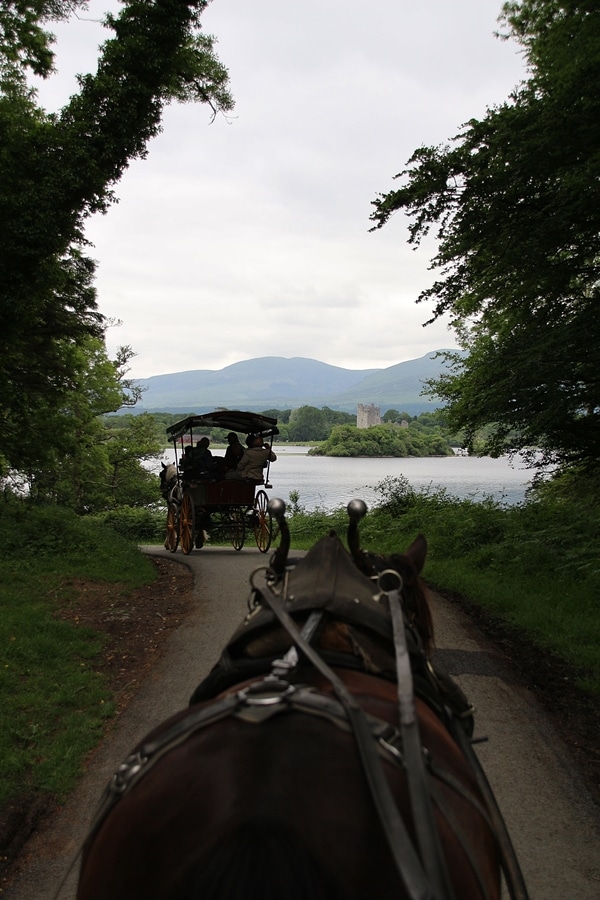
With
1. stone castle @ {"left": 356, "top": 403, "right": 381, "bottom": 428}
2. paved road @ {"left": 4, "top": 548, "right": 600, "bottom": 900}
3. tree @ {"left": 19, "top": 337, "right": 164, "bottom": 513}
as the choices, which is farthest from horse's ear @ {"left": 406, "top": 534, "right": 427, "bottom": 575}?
stone castle @ {"left": 356, "top": 403, "right": 381, "bottom": 428}

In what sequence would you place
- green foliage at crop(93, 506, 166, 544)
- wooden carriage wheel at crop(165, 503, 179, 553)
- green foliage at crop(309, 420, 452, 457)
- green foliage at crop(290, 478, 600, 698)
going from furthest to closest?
green foliage at crop(309, 420, 452, 457) < green foliage at crop(93, 506, 166, 544) < wooden carriage wheel at crop(165, 503, 179, 553) < green foliage at crop(290, 478, 600, 698)

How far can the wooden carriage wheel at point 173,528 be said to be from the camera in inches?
534

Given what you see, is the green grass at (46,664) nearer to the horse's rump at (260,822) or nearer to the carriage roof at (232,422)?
the horse's rump at (260,822)

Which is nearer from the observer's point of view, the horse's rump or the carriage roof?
the horse's rump

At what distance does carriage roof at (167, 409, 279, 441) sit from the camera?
11.8 metres

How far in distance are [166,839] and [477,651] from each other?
16.5 feet

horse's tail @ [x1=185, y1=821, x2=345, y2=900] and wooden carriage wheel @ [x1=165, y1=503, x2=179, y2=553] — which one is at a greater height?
horse's tail @ [x1=185, y1=821, x2=345, y2=900]

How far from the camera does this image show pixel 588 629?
5.87 meters

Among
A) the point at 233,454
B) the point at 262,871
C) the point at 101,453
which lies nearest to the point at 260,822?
the point at 262,871

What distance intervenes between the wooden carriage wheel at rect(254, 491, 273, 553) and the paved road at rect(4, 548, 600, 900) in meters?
6.08

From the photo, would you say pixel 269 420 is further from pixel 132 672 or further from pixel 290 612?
pixel 290 612

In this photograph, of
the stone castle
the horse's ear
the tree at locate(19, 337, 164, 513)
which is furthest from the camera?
the stone castle

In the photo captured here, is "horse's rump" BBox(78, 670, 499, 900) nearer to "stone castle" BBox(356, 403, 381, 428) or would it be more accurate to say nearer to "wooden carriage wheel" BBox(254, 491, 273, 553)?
"wooden carriage wheel" BBox(254, 491, 273, 553)

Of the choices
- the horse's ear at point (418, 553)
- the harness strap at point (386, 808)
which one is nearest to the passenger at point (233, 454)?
the horse's ear at point (418, 553)
